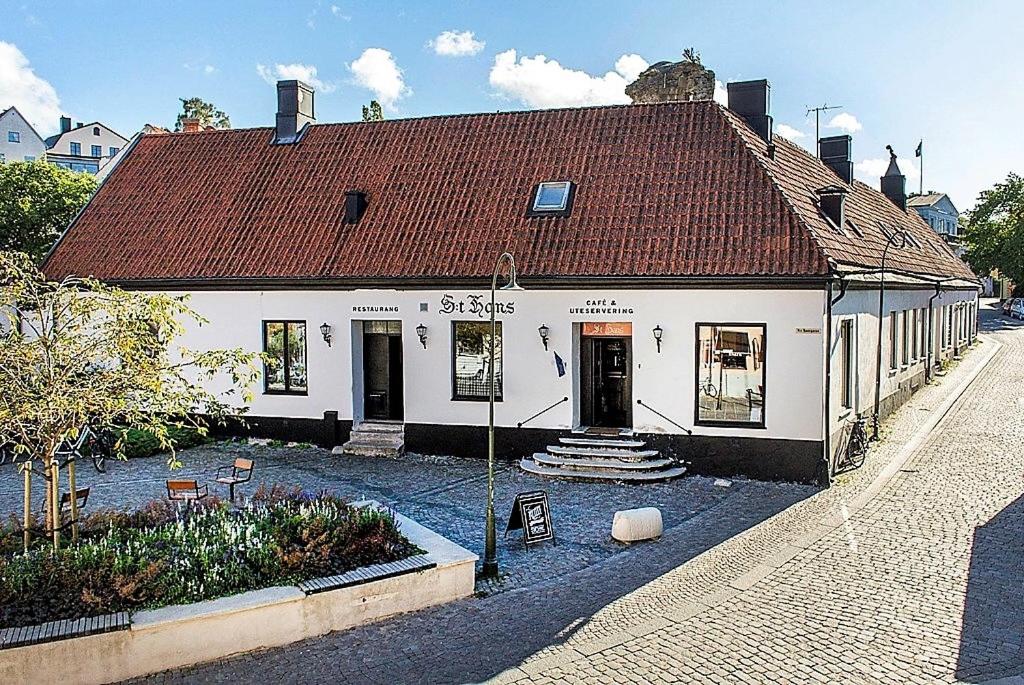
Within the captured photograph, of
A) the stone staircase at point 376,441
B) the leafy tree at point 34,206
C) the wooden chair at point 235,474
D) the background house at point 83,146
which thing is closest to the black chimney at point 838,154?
the stone staircase at point 376,441

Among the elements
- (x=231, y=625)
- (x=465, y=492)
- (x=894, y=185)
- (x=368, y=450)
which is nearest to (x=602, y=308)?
(x=465, y=492)

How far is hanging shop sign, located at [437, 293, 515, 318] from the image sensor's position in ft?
59.1

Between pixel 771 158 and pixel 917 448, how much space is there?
7225 mm

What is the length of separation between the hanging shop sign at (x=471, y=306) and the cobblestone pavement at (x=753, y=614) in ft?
20.4

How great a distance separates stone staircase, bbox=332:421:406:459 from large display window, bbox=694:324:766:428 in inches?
258

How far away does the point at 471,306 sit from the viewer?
18.2 meters

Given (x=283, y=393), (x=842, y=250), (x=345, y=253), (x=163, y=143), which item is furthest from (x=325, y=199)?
(x=842, y=250)

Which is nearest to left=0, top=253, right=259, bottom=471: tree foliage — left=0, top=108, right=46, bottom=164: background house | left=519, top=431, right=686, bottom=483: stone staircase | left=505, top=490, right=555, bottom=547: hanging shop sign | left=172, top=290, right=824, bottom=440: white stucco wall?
left=505, top=490, right=555, bottom=547: hanging shop sign

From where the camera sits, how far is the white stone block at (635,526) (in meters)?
12.5

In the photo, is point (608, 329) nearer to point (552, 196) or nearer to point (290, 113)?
point (552, 196)

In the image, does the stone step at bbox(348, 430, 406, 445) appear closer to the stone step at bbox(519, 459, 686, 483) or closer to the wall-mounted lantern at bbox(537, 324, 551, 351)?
the stone step at bbox(519, 459, 686, 483)

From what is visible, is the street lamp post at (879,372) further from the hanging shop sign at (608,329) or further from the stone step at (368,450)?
the stone step at (368,450)

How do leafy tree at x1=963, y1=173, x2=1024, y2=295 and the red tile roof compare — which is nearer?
the red tile roof

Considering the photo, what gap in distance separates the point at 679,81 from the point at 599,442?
14910mm
